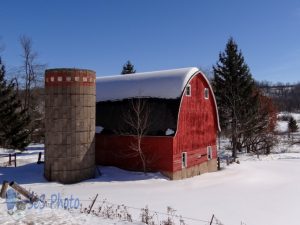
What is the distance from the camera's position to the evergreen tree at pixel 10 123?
106 feet

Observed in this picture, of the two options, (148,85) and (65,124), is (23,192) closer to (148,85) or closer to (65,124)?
(65,124)

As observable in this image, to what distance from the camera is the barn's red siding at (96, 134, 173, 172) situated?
20.4 m

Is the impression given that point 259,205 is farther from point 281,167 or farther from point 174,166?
point 281,167

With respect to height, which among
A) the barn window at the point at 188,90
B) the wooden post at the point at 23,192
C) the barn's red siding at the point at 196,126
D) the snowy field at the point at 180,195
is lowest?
the snowy field at the point at 180,195

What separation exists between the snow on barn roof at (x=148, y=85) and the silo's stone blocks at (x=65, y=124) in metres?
4.60

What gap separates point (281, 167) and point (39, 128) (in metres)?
30.0

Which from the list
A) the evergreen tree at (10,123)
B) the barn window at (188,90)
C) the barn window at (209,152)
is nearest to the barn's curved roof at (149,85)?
the barn window at (188,90)

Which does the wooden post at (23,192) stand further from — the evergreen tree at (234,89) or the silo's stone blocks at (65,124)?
the evergreen tree at (234,89)

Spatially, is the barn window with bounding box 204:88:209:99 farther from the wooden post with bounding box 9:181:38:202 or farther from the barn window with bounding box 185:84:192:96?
the wooden post with bounding box 9:181:38:202

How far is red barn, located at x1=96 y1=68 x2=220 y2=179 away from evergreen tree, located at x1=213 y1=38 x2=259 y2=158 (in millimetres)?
15359

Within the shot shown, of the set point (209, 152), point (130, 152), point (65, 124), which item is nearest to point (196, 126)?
point (209, 152)

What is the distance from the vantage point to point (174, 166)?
2039cm

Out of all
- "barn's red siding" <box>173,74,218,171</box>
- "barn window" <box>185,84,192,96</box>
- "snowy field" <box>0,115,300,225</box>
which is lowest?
"snowy field" <box>0,115,300,225</box>

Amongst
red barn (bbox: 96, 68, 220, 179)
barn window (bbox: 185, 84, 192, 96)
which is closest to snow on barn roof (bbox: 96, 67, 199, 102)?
red barn (bbox: 96, 68, 220, 179)
